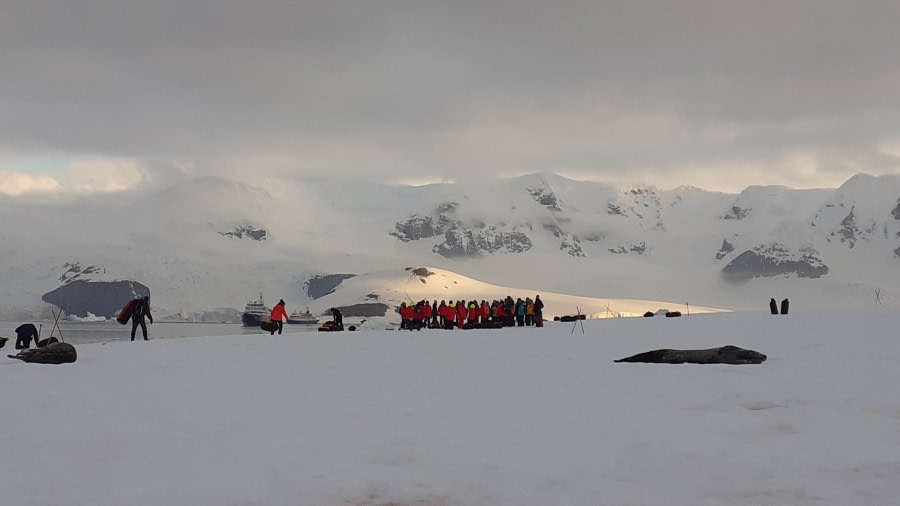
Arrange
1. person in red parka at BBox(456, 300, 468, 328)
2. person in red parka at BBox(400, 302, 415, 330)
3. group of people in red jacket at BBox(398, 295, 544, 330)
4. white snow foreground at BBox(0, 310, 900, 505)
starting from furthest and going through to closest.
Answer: person in red parka at BBox(456, 300, 468, 328), group of people in red jacket at BBox(398, 295, 544, 330), person in red parka at BBox(400, 302, 415, 330), white snow foreground at BBox(0, 310, 900, 505)

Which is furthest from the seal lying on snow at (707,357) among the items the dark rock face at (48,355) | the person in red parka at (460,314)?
the person in red parka at (460,314)

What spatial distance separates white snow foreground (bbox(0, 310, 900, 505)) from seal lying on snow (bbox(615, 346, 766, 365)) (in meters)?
0.42

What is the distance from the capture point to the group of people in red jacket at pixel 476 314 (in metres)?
33.8

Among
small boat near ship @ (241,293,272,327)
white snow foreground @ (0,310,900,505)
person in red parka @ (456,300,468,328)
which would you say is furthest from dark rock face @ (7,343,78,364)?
small boat near ship @ (241,293,272,327)

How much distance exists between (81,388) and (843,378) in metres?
11.7

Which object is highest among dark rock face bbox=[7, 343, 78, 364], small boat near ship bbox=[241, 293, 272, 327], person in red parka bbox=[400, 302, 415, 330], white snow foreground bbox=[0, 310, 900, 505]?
small boat near ship bbox=[241, 293, 272, 327]

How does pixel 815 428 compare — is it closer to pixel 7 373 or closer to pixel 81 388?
pixel 81 388

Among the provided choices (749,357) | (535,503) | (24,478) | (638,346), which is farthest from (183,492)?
(638,346)

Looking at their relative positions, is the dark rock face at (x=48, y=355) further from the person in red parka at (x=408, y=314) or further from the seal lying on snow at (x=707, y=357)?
the person in red parka at (x=408, y=314)

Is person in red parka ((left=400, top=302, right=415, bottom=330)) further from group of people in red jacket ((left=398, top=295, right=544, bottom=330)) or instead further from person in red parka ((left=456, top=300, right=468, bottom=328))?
person in red parka ((left=456, top=300, right=468, bottom=328))

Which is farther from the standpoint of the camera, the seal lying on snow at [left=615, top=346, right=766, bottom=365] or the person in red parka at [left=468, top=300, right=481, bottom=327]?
the person in red parka at [left=468, top=300, right=481, bottom=327]

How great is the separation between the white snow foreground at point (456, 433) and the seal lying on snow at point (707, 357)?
0.42 m

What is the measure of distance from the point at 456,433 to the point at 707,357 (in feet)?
25.4

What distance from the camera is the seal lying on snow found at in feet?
47.3
